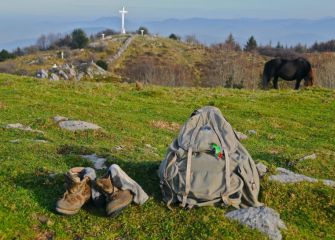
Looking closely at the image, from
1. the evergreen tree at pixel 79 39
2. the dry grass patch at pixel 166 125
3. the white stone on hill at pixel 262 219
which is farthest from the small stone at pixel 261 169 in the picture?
the evergreen tree at pixel 79 39

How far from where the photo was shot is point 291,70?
119 feet

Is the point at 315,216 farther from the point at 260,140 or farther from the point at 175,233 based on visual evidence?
the point at 260,140

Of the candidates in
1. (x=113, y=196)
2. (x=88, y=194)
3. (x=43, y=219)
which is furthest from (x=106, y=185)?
(x=43, y=219)

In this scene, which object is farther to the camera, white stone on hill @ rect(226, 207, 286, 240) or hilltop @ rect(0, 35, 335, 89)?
hilltop @ rect(0, 35, 335, 89)

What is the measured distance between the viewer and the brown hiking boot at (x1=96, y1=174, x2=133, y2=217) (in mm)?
8023

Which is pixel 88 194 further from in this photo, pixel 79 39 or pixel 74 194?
pixel 79 39

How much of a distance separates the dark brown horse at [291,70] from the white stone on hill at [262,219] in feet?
93.5

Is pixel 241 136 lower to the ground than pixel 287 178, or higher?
lower

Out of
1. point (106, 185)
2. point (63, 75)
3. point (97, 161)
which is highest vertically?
point (106, 185)

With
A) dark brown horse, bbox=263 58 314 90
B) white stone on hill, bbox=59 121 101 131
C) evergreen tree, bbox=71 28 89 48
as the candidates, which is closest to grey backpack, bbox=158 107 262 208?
white stone on hill, bbox=59 121 101 131

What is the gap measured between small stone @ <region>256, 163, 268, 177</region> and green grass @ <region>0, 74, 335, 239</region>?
190 millimetres

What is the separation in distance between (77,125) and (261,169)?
7638mm

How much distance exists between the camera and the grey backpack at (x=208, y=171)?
8375 millimetres

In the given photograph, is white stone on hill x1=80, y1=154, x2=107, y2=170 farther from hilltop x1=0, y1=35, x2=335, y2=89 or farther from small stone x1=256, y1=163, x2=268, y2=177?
hilltop x1=0, y1=35, x2=335, y2=89
